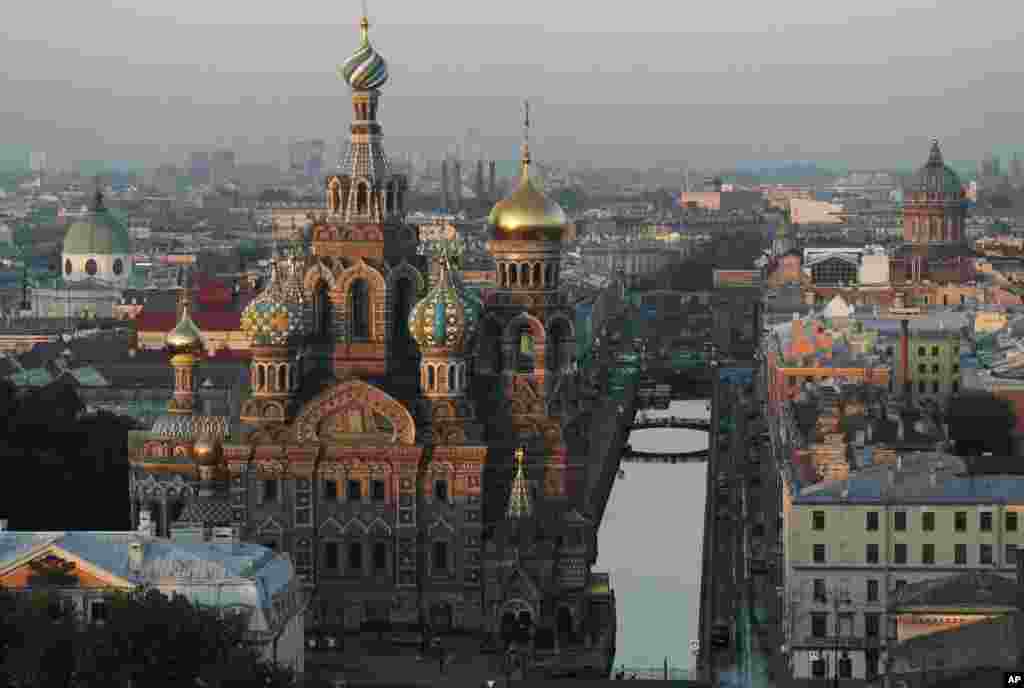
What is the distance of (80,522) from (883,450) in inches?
655

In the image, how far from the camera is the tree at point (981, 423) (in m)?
76.2

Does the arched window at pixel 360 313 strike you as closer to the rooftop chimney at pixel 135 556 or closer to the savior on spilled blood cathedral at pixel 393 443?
the savior on spilled blood cathedral at pixel 393 443

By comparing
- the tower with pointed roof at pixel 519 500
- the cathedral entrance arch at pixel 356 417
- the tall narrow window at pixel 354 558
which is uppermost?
the cathedral entrance arch at pixel 356 417

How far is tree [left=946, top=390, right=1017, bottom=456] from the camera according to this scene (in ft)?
250

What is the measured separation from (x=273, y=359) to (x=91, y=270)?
8919cm

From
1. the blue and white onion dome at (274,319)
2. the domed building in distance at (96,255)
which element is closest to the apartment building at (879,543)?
the blue and white onion dome at (274,319)

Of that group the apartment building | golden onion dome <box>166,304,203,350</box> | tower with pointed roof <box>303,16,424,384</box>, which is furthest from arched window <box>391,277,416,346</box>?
the apartment building

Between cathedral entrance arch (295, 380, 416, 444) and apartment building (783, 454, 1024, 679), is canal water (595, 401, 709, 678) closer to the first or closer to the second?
apartment building (783, 454, 1024, 679)

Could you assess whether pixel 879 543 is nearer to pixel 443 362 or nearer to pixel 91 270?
pixel 443 362

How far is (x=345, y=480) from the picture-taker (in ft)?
193

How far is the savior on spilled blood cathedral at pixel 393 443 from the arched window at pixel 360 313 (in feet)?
0.12

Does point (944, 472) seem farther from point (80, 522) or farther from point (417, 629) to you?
point (80, 522)

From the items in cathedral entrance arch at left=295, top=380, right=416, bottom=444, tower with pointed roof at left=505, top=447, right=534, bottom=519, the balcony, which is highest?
cathedral entrance arch at left=295, top=380, right=416, bottom=444

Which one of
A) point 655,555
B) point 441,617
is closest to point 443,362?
point 441,617
